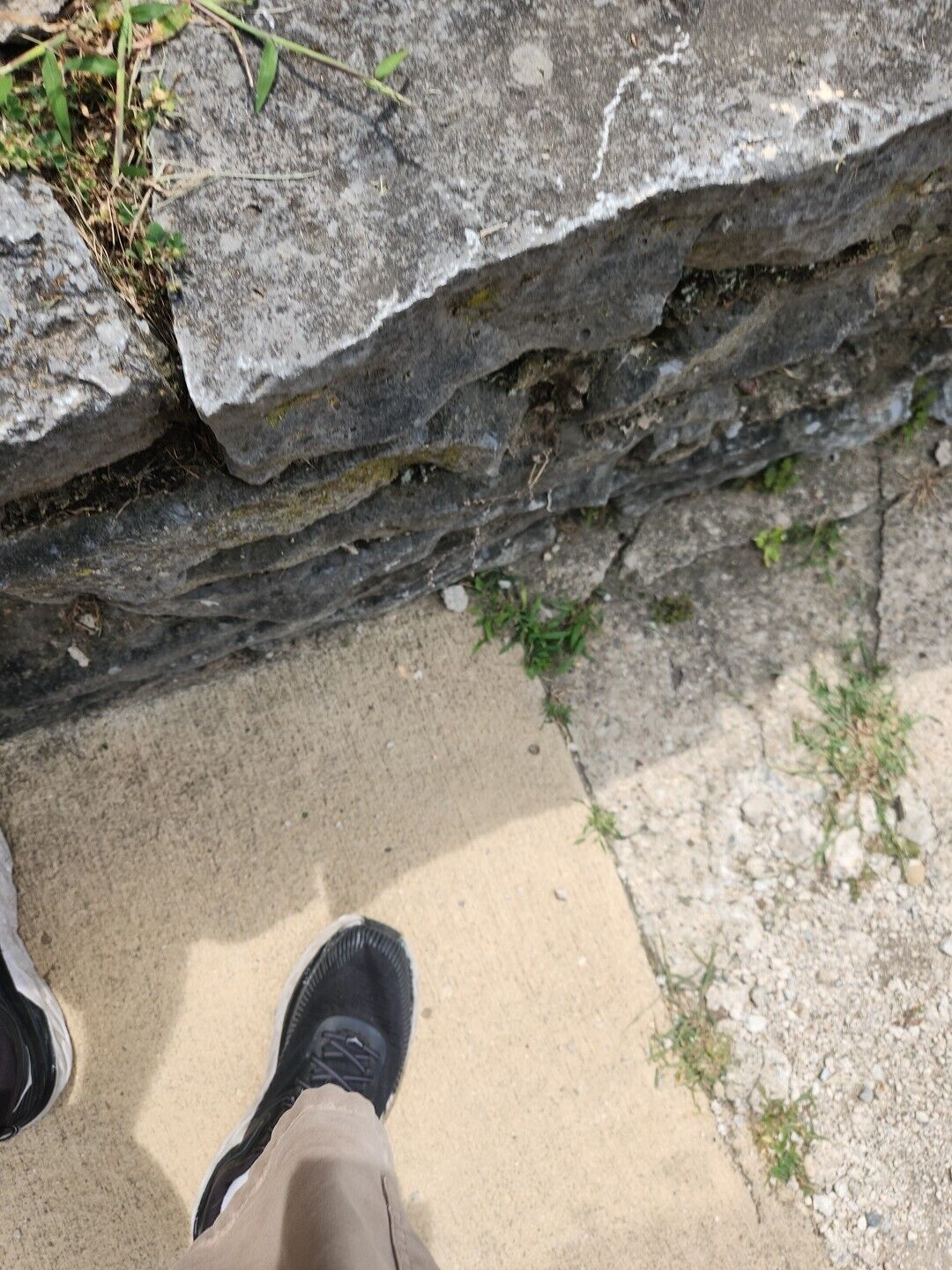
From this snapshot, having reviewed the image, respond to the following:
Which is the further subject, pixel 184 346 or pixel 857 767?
pixel 857 767

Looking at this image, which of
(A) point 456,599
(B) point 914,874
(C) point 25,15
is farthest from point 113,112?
(B) point 914,874

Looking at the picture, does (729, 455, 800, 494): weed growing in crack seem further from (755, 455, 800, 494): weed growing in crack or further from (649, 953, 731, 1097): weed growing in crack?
(649, 953, 731, 1097): weed growing in crack

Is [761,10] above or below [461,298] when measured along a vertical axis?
above

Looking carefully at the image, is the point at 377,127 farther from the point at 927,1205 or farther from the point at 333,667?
the point at 927,1205

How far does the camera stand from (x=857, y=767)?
2.40m

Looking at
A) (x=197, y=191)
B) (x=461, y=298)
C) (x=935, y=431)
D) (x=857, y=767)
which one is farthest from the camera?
(x=935, y=431)

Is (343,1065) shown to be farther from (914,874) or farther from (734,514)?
(734,514)

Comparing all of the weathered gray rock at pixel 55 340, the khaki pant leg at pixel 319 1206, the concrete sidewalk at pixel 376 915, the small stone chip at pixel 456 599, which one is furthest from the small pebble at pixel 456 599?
the weathered gray rock at pixel 55 340

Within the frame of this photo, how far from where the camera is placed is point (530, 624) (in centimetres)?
237

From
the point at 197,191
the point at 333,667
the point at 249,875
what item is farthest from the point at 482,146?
the point at 249,875

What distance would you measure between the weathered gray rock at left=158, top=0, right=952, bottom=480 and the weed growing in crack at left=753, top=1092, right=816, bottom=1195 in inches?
81.4

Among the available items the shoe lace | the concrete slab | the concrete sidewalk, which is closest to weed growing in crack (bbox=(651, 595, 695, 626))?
the concrete slab

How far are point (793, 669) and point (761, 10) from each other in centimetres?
167

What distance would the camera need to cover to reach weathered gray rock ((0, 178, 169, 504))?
1.01 meters
